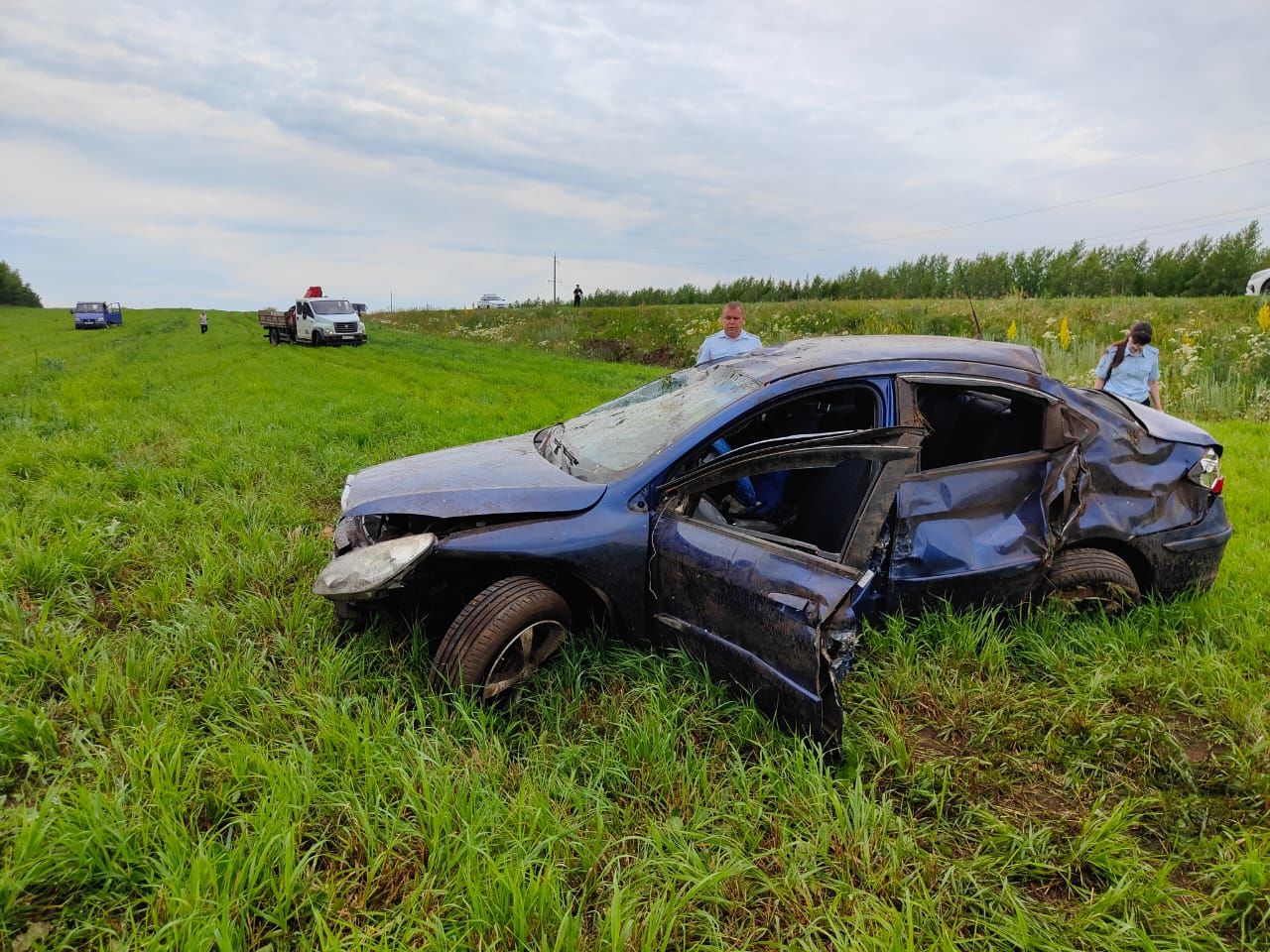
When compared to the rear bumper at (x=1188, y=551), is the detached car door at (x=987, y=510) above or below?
above

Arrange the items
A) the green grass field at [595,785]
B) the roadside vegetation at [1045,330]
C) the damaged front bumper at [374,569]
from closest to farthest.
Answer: the green grass field at [595,785] → the damaged front bumper at [374,569] → the roadside vegetation at [1045,330]

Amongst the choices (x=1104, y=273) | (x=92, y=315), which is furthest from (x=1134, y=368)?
(x=92, y=315)

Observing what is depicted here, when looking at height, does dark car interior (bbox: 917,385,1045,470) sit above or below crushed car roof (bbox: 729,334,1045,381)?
below

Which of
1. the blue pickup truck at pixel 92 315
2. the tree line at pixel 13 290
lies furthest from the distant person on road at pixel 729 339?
the tree line at pixel 13 290

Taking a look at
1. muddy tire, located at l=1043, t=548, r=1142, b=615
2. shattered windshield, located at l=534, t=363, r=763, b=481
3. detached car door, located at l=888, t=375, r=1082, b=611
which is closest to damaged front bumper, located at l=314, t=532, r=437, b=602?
shattered windshield, located at l=534, t=363, r=763, b=481

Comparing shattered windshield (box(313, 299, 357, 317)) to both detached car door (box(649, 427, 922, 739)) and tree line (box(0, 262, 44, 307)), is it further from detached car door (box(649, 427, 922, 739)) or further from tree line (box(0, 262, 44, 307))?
tree line (box(0, 262, 44, 307))

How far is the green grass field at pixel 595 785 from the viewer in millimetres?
1727

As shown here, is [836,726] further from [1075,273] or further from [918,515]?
[1075,273]

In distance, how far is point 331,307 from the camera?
23.7 meters

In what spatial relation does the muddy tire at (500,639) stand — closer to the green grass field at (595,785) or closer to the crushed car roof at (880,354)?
the green grass field at (595,785)

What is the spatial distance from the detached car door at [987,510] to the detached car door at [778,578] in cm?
23

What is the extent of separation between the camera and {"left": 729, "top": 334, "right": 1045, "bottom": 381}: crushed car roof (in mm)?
2932

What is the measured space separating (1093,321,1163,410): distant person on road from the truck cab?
73.2 feet

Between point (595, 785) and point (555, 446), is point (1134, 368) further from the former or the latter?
point (595, 785)
